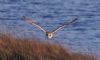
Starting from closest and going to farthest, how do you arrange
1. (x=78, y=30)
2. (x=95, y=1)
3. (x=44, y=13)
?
(x=78, y=30) → (x=44, y=13) → (x=95, y=1)

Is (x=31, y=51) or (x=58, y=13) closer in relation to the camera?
(x=31, y=51)

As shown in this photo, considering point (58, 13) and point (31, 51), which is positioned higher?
point (58, 13)

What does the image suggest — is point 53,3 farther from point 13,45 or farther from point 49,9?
point 13,45

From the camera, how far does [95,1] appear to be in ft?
85.9

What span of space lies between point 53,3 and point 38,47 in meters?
18.1

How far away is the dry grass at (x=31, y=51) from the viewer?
8.01m

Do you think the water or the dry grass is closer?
the dry grass

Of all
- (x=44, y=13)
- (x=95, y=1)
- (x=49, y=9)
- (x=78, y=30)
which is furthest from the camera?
(x=95, y=1)

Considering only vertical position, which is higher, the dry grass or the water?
the water

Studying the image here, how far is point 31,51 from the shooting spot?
814cm

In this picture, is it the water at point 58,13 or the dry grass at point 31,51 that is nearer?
the dry grass at point 31,51

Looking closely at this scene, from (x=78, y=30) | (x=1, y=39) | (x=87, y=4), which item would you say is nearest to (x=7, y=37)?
(x=1, y=39)

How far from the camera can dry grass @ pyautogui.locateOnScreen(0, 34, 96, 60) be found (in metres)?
8.01

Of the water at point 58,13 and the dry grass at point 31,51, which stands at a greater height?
the water at point 58,13
